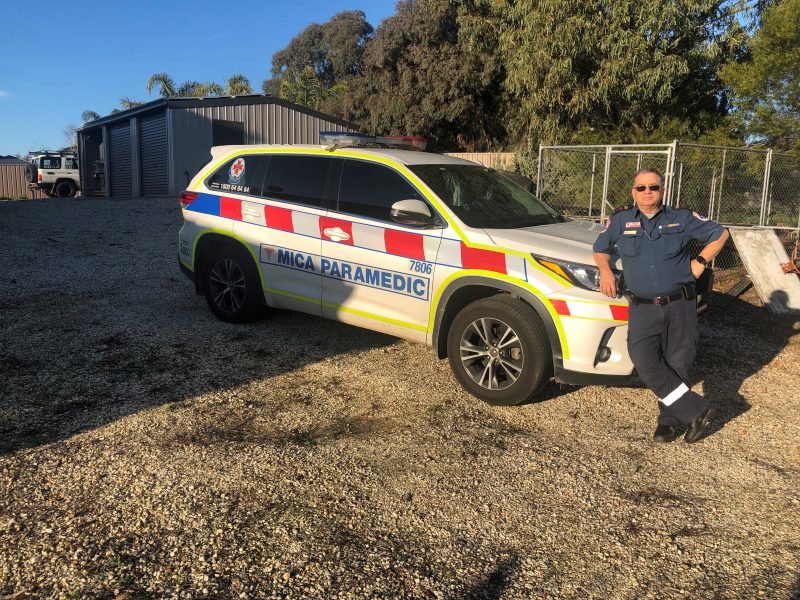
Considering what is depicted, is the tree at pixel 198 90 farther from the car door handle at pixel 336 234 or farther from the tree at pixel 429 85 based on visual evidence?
the car door handle at pixel 336 234

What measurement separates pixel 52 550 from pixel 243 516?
800 mm

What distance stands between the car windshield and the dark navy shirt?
1.06 metres

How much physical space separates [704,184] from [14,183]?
3483 cm

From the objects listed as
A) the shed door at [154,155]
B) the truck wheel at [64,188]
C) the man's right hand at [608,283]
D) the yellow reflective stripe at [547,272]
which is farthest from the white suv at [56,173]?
the man's right hand at [608,283]

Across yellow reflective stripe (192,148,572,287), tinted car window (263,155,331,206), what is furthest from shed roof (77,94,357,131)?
tinted car window (263,155,331,206)

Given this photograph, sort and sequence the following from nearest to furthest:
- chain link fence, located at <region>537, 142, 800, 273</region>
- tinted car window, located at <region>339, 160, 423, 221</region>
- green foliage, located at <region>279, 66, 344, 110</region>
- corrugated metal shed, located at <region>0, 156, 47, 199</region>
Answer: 1. tinted car window, located at <region>339, 160, 423, 221</region>
2. chain link fence, located at <region>537, 142, 800, 273</region>
3. corrugated metal shed, located at <region>0, 156, 47, 199</region>
4. green foliage, located at <region>279, 66, 344, 110</region>

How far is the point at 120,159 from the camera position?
24.3m

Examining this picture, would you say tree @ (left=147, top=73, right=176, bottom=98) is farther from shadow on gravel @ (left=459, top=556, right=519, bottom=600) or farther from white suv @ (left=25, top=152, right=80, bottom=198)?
shadow on gravel @ (left=459, top=556, right=519, bottom=600)

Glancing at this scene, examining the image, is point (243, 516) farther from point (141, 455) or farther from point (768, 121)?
point (768, 121)

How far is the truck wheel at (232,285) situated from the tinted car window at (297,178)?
2.17 feet

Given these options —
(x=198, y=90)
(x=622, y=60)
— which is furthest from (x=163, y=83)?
(x=622, y=60)

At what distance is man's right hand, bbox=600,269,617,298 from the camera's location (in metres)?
3.99

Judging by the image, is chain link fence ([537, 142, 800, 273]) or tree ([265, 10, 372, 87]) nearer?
chain link fence ([537, 142, 800, 273])

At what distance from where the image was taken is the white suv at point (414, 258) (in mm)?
4234
